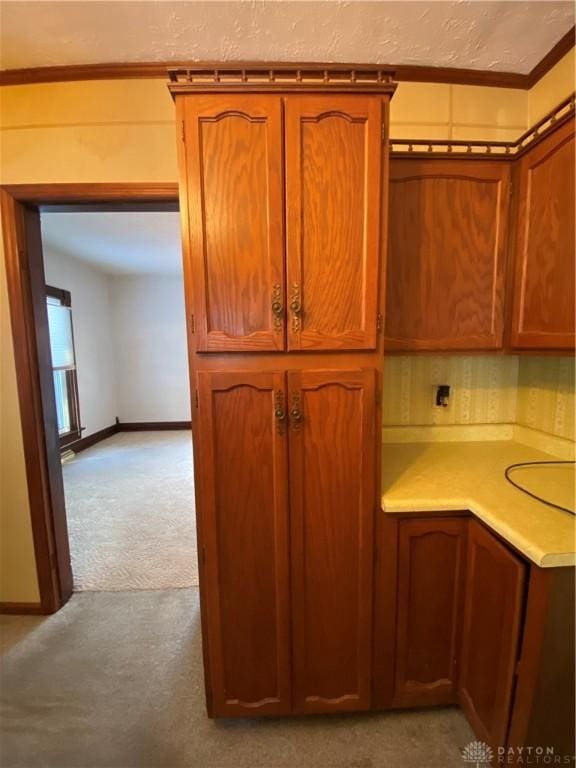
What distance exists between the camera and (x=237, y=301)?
1.09 m

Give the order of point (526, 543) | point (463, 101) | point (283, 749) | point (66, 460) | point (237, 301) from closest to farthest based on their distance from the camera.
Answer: point (526, 543), point (237, 301), point (283, 749), point (463, 101), point (66, 460)

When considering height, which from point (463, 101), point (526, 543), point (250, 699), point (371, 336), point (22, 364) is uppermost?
point (463, 101)

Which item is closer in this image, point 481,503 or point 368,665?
point 481,503

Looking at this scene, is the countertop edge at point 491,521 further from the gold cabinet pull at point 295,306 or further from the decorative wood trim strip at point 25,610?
the decorative wood trim strip at point 25,610

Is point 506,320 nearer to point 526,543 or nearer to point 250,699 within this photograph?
point 526,543

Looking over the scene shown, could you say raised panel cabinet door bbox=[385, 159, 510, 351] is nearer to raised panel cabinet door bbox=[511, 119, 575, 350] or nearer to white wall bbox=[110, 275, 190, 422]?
raised panel cabinet door bbox=[511, 119, 575, 350]

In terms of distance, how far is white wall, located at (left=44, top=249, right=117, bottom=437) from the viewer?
4363 mm

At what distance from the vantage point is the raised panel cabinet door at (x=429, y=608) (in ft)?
3.98

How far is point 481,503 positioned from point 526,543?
0.21 metres

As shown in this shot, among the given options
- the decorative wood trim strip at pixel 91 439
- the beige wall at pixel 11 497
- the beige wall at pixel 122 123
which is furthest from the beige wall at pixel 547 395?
the decorative wood trim strip at pixel 91 439

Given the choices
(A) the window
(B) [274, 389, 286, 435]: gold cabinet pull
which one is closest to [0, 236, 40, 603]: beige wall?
(B) [274, 389, 286, 435]: gold cabinet pull

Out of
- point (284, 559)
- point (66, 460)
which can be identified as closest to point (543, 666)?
point (284, 559)

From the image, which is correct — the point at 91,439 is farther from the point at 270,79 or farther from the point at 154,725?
the point at 270,79

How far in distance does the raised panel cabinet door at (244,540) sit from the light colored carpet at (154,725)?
0.14m
